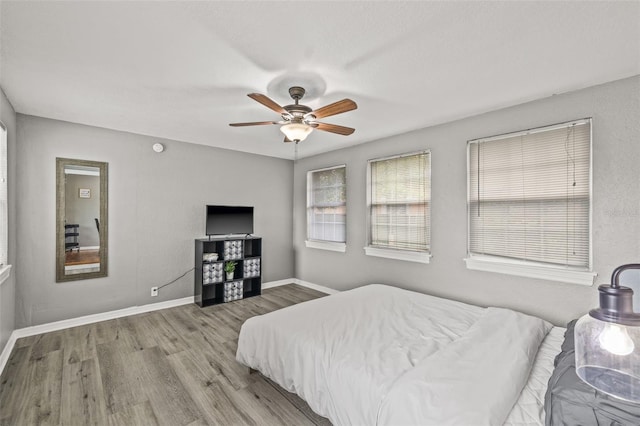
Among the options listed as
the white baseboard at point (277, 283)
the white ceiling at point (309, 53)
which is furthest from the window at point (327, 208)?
the white ceiling at point (309, 53)

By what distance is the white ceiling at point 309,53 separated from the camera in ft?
5.26

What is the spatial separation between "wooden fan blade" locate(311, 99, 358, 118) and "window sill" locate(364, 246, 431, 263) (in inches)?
84.9

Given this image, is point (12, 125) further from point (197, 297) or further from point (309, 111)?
point (309, 111)

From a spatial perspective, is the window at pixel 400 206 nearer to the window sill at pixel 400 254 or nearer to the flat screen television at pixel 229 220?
the window sill at pixel 400 254

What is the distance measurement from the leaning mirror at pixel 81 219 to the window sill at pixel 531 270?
4536mm

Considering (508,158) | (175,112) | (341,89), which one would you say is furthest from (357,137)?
(175,112)

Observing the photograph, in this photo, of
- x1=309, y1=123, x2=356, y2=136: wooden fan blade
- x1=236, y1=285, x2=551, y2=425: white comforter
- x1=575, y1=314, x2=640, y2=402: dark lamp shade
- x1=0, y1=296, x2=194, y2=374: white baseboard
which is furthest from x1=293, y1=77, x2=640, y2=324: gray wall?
x1=0, y1=296, x2=194, y2=374: white baseboard

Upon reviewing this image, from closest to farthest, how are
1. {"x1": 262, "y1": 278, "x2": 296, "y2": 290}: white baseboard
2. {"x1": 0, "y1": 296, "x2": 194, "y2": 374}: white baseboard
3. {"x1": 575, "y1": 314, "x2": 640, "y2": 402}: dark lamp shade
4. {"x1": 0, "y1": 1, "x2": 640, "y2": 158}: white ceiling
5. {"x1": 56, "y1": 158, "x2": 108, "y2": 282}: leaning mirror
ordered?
1. {"x1": 575, "y1": 314, "x2": 640, "y2": 402}: dark lamp shade
2. {"x1": 0, "y1": 1, "x2": 640, "y2": 158}: white ceiling
3. {"x1": 0, "y1": 296, "x2": 194, "y2": 374}: white baseboard
4. {"x1": 56, "y1": 158, "x2": 108, "y2": 282}: leaning mirror
5. {"x1": 262, "y1": 278, "x2": 296, "y2": 290}: white baseboard

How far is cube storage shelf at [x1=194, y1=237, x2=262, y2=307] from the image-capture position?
14.0 ft

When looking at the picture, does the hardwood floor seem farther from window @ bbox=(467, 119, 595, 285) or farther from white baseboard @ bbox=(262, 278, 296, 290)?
window @ bbox=(467, 119, 595, 285)

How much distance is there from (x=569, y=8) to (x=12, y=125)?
4.82 m

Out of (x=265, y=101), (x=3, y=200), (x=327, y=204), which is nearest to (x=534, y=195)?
(x=265, y=101)

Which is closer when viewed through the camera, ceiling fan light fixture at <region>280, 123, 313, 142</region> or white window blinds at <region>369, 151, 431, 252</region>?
ceiling fan light fixture at <region>280, 123, 313, 142</region>

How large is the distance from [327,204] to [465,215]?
2.35 metres
